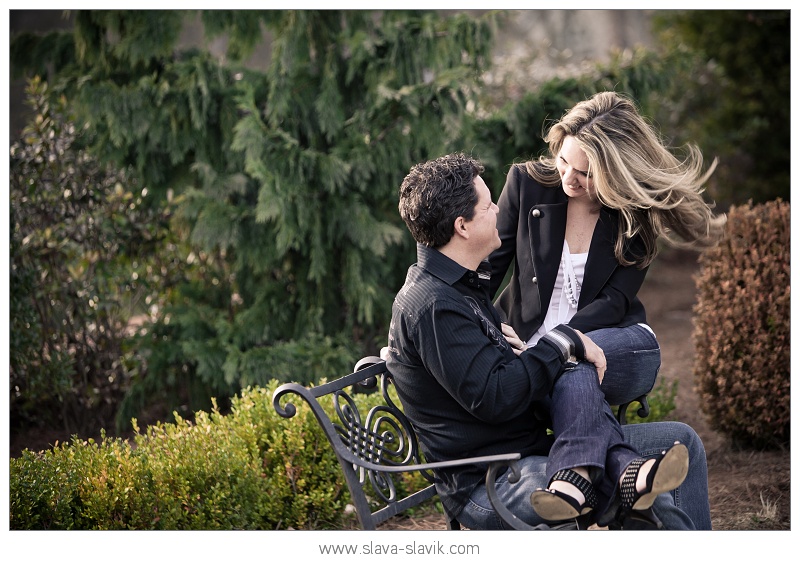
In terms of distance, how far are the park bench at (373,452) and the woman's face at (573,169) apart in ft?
2.83

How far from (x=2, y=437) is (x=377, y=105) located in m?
2.79

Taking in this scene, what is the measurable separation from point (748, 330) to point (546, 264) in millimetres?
1669

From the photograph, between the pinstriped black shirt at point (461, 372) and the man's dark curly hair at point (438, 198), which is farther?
the man's dark curly hair at point (438, 198)

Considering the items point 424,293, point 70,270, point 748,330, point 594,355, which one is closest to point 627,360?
point 594,355

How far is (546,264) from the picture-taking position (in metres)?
3.22

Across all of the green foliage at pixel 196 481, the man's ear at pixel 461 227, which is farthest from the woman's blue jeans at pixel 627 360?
the green foliage at pixel 196 481

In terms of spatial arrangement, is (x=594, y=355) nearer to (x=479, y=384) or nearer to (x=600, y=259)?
(x=479, y=384)

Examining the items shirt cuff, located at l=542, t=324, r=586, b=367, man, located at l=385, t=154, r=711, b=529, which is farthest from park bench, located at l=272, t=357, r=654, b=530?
shirt cuff, located at l=542, t=324, r=586, b=367

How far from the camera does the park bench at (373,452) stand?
2.48 meters

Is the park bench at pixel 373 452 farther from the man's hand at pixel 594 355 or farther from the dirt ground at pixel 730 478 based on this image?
the dirt ground at pixel 730 478

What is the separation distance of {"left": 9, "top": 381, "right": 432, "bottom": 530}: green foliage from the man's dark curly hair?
1435mm

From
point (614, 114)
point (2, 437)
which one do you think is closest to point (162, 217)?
point (2, 437)

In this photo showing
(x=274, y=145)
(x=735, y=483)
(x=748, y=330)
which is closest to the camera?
(x=735, y=483)

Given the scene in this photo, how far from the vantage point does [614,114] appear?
312 centimetres
